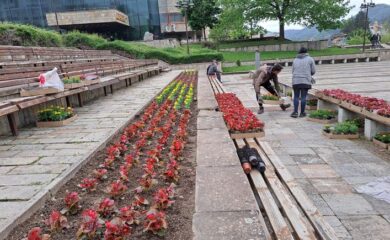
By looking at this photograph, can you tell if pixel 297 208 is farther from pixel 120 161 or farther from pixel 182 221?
pixel 120 161

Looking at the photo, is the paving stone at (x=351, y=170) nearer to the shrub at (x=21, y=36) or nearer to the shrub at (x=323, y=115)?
the shrub at (x=323, y=115)

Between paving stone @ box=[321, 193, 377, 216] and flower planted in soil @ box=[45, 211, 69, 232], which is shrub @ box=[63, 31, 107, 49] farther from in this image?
paving stone @ box=[321, 193, 377, 216]

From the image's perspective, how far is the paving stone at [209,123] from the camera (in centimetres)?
524

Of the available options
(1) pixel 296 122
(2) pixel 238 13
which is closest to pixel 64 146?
(1) pixel 296 122

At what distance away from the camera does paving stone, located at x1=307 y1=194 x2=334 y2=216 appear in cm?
324

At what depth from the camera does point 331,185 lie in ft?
12.8

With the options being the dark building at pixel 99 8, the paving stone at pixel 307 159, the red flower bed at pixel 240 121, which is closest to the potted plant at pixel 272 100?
the red flower bed at pixel 240 121

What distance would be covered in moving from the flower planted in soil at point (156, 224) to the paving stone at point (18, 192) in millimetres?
1473

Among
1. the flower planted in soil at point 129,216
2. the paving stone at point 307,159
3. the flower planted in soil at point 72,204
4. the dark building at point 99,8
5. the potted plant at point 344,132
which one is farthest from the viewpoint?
the dark building at point 99,8

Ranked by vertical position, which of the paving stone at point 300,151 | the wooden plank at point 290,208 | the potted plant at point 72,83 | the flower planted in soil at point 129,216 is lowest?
the paving stone at point 300,151

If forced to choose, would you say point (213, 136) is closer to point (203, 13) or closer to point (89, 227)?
point (89, 227)

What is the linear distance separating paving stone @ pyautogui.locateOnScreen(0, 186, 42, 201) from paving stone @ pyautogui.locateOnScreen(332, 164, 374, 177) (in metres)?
3.75

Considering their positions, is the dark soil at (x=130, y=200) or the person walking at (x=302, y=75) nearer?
the dark soil at (x=130, y=200)

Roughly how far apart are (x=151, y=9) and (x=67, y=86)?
47.0 meters
